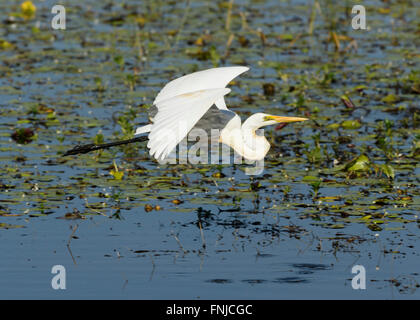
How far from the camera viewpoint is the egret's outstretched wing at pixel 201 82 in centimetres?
718

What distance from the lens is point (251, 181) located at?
7.76 meters

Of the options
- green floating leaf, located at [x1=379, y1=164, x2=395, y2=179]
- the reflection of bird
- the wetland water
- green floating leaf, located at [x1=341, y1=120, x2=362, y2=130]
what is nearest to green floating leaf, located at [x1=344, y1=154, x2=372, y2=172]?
the wetland water

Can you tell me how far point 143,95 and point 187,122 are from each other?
4.22 meters

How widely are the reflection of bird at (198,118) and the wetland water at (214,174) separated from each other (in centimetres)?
40

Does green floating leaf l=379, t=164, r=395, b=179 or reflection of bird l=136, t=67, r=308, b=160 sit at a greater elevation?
reflection of bird l=136, t=67, r=308, b=160

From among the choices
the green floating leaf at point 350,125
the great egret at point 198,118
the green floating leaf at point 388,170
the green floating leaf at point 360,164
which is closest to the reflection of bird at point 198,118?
the great egret at point 198,118

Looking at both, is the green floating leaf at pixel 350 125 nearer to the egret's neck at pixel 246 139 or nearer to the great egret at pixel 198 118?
the great egret at pixel 198 118

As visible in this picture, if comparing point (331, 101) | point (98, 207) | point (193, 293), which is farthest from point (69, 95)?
point (193, 293)

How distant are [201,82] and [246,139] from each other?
57 centimetres

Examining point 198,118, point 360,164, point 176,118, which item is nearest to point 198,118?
point 198,118

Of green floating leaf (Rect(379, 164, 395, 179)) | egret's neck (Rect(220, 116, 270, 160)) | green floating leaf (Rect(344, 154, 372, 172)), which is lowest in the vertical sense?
green floating leaf (Rect(379, 164, 395, 179))

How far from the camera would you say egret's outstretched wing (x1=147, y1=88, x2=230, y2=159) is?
6.06 metres

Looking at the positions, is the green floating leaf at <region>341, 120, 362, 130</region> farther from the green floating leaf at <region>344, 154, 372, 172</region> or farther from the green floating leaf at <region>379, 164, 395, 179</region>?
the green floating leaf at <region>379, 164, 395, 179</region>

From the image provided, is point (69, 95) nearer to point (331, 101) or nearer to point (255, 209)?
point (331, 101)
